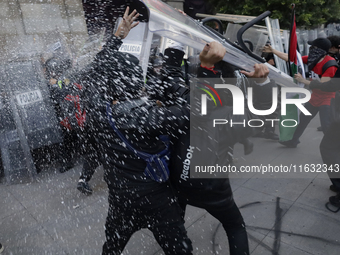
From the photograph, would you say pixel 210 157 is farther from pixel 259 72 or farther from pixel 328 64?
pixel 328 64

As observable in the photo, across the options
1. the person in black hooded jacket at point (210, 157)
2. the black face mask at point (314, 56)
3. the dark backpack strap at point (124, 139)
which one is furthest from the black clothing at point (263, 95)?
the black face mask at point (314, 56)

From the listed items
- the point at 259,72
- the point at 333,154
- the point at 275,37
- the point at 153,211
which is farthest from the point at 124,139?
the point at 275,37

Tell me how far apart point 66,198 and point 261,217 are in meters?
2.59

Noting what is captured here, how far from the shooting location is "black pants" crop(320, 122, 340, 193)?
3338mm

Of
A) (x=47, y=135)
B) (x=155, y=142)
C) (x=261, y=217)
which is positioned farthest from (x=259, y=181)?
(x=47, y=135)

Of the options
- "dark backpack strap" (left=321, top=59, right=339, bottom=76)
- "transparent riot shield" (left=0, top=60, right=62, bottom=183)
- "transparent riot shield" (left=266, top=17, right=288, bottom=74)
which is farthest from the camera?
"transparent riot shield" (left=266, top=17, right=288, bottom=74)

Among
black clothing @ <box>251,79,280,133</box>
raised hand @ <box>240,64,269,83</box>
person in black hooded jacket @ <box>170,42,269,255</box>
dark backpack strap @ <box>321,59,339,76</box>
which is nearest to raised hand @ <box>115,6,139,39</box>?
A: person in black hooded jacket @ <box>170,42,269,255</box>

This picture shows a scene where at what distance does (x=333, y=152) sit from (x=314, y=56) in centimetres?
162

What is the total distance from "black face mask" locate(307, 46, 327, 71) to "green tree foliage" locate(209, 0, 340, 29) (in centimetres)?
640

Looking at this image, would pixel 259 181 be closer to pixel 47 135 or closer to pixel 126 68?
pixel 126 68

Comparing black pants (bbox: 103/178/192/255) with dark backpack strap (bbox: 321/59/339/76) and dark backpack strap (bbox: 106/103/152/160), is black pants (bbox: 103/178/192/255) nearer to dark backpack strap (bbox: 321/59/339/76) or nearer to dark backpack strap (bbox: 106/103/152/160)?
dark backpack strap (bbox: 106/103/152/160)

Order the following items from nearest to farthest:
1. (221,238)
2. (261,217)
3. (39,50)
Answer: (221,238) → (261,217) → (39,50)

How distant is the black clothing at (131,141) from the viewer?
1.68 meters

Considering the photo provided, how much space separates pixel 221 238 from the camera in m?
2.85
